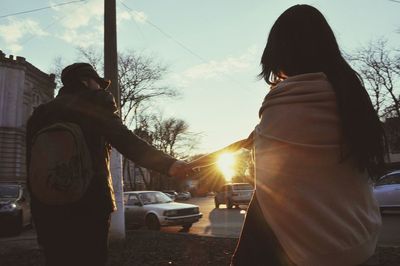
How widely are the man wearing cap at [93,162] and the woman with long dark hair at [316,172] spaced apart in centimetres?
78

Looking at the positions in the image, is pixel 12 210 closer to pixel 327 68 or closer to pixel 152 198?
pixel 152 198

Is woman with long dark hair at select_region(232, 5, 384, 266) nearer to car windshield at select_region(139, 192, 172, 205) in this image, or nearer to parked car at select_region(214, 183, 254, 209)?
car windshield at select_region(139, 192, 172, 205)

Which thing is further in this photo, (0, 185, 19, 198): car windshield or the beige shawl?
(0, 185, 19, 198): car windshield

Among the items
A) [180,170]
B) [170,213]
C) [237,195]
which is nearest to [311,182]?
[180,170]

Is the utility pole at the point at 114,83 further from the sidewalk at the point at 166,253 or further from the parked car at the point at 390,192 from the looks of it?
the parked car at the point at 390,192

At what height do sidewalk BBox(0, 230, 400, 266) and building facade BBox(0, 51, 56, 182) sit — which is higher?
building facade BBox(0, 51, 56, 182)

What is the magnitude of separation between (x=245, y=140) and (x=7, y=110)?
42.0m

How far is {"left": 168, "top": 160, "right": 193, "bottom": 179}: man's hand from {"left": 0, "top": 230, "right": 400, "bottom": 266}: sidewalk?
3.65 metres

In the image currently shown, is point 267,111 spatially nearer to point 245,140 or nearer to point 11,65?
point 245,140

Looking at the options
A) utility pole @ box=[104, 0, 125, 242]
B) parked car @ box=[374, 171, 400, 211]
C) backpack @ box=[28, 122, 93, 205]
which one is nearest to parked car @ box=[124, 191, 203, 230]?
utility pole @ box=[104, 0, 125, 242]

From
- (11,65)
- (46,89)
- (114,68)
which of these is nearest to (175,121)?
(46,89)

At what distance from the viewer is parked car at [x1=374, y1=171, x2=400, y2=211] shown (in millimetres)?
15523

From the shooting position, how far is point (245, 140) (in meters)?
1.92

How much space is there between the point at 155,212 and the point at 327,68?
14.0 m
